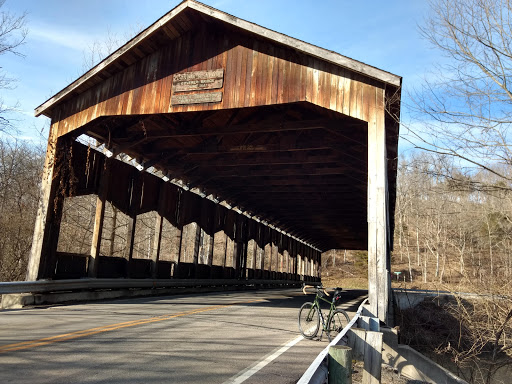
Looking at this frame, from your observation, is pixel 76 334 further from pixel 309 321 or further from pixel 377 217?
pixel 377 217

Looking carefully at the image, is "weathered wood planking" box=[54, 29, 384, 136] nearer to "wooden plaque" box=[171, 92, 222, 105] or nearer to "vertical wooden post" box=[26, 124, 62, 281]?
"wooden plaque" box=[171, 92, 222, 105]

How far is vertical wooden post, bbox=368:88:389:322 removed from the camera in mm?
8984

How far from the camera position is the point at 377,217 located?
9.48m

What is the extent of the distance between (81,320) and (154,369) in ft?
13.1

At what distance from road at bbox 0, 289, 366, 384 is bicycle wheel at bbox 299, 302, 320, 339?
0.69ft

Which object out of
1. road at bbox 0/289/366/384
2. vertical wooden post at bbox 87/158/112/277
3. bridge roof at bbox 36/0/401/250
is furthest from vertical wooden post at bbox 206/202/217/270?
road at bbox 0/289/366/384

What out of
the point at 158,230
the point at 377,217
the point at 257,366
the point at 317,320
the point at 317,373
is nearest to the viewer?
the point at 317,373

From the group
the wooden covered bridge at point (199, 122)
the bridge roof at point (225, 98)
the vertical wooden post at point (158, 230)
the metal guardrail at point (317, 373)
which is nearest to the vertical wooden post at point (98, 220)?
the wooden covered bridge at point (199, 122)

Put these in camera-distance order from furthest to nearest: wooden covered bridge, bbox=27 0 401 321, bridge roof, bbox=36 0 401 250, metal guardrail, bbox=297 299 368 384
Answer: bridge roof, bbox=36 0 401 250
wooden covered bridge, bbox=27 0 401 321
metal guardrail, bbox=297 299 368 384

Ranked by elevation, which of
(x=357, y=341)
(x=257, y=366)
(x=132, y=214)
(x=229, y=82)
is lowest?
(x=257, y=366)

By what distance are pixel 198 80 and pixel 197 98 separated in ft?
1.89

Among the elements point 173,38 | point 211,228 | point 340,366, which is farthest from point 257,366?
point 211,228

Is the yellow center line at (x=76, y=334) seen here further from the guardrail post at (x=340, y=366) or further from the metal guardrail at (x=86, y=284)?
the guardrail post at (x=340, y=366)

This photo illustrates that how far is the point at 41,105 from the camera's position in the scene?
1283cm
